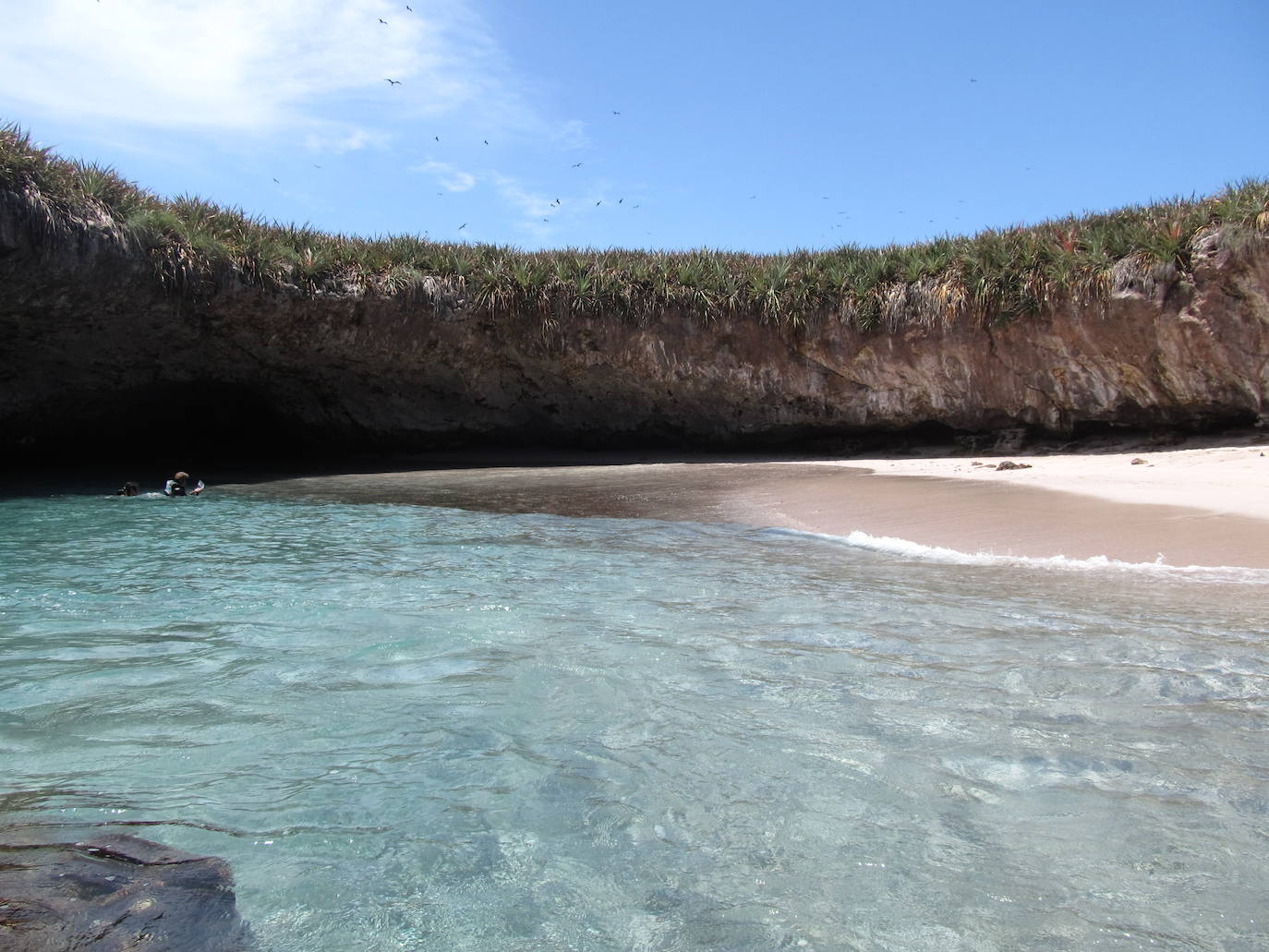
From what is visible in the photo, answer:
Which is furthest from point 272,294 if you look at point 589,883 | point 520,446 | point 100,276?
point 589,883

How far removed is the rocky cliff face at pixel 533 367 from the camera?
11523mm

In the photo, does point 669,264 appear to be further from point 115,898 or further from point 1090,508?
point 115,898

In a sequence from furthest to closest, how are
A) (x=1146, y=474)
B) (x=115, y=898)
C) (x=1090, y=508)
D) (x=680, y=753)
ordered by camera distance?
(x=1146, y=474) → (x=1090, y=508) → (x=680, y=753) → (x=115, y=898)

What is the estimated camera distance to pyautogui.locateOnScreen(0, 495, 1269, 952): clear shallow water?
2.10 metres

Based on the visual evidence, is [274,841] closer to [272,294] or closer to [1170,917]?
[1170,917]

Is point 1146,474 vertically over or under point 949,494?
over

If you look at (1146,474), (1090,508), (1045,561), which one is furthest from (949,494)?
(1045,561)

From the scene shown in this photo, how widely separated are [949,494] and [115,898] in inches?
322

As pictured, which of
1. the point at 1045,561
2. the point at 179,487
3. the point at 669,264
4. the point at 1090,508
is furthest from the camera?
the point at 669,264

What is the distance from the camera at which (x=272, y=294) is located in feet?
45.4

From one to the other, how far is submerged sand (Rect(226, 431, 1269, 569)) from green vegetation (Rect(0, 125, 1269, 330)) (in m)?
2.43

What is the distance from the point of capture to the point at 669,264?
49.2 ft

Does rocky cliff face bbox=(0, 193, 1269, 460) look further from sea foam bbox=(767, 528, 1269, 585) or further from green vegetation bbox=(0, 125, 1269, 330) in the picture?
sea foam bbox=(767, 528, 1269, 585)

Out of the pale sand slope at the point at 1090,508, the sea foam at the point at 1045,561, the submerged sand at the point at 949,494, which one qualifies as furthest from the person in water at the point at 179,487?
the sea foam at the point at 1045,561
